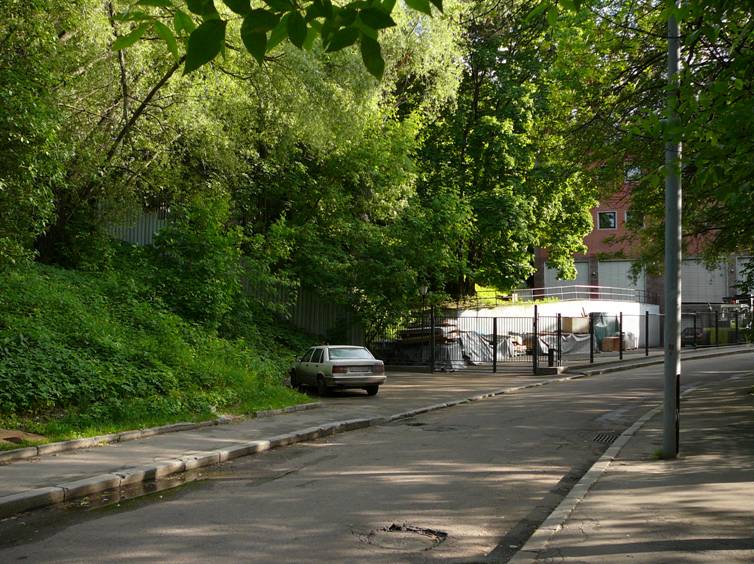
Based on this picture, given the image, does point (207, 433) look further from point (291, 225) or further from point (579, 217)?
point (579, 217)

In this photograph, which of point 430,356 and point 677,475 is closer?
point 677,475

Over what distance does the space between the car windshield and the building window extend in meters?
37.4

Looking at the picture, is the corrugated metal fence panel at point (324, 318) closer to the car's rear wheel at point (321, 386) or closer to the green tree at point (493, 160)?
the green tree at point (493, 160)

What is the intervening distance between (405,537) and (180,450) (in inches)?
211

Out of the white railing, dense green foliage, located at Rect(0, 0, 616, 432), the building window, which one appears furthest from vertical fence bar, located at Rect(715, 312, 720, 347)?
dense green foliage, located at Rect(0, 0, 616, 432)

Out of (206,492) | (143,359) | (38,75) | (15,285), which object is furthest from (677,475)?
(15,285)

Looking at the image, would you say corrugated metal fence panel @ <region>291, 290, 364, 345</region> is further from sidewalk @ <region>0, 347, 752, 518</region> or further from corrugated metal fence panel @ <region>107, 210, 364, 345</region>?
sidewalk @ <region>0, 347, 752, 518</region>

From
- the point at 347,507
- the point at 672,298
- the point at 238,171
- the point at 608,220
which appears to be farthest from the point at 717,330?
the point at 347,507

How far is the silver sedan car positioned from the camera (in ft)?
65.6

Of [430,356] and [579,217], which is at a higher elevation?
[579,217]

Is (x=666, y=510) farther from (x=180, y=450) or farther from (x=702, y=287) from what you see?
(x=702, y=287)

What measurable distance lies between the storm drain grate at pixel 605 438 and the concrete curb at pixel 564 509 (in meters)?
0.30

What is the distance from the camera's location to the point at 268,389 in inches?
683

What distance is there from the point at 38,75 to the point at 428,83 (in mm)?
17507
